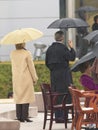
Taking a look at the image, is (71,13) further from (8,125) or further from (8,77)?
(8,125)

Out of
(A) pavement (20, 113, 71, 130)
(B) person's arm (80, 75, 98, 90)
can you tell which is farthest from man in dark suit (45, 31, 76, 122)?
(B) person's arm (80, 75, 98, 90)

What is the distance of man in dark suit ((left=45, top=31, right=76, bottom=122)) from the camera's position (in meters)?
16.0

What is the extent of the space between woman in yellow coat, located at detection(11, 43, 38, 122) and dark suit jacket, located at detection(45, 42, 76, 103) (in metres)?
0.43

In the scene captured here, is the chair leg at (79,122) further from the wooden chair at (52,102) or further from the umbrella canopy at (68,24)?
the umbrella canopy at (68,24)

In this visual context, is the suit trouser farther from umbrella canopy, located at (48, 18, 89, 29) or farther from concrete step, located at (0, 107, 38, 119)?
umbrella canopy, located at (48, 18, 89, 29)

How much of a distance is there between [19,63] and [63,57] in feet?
3.26

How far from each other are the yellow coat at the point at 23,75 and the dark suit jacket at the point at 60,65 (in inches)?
16.5

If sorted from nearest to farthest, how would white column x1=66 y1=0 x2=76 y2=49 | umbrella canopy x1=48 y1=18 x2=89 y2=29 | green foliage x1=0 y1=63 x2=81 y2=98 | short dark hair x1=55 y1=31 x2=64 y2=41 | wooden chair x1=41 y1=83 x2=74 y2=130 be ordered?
wooden chair x1=41 y1=83 x2=74 y2=130 < short dark hair x1=55 y1=31 x2=64 y2=41 < umbrella canopy x1=48 y1=18 x2=89 y2=29 < green foliage x1=0 y1=63 x2=81 y2=98 < white column x1=66 y1=0 x2=76 y2=49

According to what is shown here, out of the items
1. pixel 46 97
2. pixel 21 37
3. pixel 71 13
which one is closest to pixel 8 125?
pixel 46 97

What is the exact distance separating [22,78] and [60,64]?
0.93 m

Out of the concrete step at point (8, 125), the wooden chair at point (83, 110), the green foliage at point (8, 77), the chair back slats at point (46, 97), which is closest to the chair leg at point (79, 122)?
the wooden chair at point (83, 110)

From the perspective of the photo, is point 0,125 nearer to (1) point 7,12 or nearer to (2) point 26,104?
(2) point 26,104

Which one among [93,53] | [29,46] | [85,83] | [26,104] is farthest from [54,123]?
[29,46]

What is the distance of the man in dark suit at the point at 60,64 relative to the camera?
1596 cm
